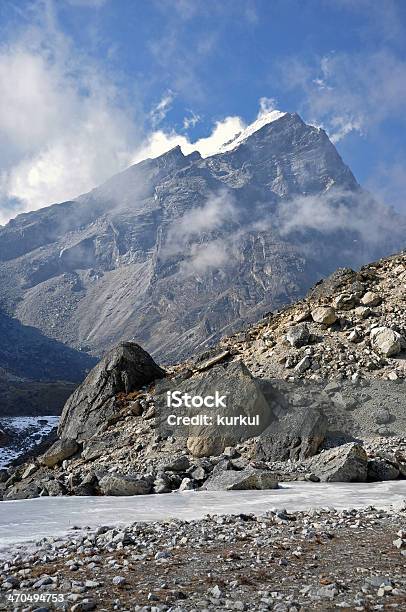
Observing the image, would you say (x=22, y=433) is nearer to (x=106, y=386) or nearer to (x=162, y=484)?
(x=106, y=386)

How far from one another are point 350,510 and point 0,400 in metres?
188

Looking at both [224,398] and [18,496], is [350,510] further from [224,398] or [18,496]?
[18,496]

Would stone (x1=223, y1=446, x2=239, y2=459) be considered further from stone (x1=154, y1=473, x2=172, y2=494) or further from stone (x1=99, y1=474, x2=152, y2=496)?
stone (x1=99, y1=474, x2=152, y2=496)

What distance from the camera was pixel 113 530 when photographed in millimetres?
12109

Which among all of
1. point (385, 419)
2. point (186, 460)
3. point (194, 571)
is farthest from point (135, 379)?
point (194, 571)

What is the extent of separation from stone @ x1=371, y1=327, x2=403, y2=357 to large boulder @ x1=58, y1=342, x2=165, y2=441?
14.0m

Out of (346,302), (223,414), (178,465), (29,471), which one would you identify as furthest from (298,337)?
(29,471)

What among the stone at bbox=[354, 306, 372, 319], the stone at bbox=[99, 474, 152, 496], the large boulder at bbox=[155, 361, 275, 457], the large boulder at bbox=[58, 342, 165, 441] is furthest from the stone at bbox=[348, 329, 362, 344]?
the stone at bbox=[99, 474, 152, 496]

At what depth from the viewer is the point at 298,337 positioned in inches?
1172

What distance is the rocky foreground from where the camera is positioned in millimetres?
7711

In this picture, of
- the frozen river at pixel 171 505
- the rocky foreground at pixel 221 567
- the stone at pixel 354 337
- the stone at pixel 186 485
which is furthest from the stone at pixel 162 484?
the stone at pixel 354 337

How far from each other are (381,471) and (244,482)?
576 cm

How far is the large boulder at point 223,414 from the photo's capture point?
2511cm

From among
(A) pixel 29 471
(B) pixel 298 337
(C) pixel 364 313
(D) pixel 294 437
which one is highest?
(C) pixel 364 313
